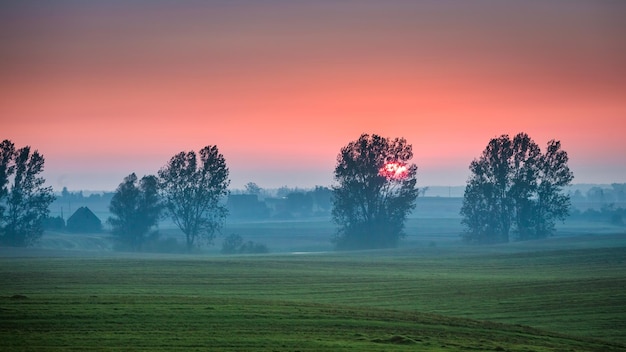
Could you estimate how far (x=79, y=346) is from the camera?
29.1 m

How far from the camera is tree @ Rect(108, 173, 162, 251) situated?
12575 cm

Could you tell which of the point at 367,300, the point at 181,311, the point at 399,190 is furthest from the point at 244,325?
the point at 399,190

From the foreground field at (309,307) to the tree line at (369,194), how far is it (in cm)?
4628

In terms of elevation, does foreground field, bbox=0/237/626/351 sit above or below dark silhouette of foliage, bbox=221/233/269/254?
below

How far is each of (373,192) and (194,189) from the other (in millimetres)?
25911

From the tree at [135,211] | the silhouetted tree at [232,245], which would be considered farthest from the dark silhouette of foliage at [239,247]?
the tree at [135,211]

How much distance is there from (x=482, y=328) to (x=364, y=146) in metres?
84.8

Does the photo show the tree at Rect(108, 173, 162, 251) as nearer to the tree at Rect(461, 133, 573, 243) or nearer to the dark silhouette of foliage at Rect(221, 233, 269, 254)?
the dark silhouette of foliage at Rect(221, 233, 269, 254)

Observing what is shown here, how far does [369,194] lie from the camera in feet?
392

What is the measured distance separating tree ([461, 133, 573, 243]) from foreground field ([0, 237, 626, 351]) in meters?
49.2

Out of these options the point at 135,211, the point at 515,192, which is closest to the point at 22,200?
the point at 135,211

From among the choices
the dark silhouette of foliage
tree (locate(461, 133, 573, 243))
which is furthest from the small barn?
tree (locate(461, 133, 573, 243))

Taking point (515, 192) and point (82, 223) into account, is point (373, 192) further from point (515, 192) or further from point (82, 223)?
point (82, 223)

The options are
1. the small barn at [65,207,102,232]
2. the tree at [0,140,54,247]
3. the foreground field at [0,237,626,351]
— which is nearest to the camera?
the foreground field at [0,237,626,351]
